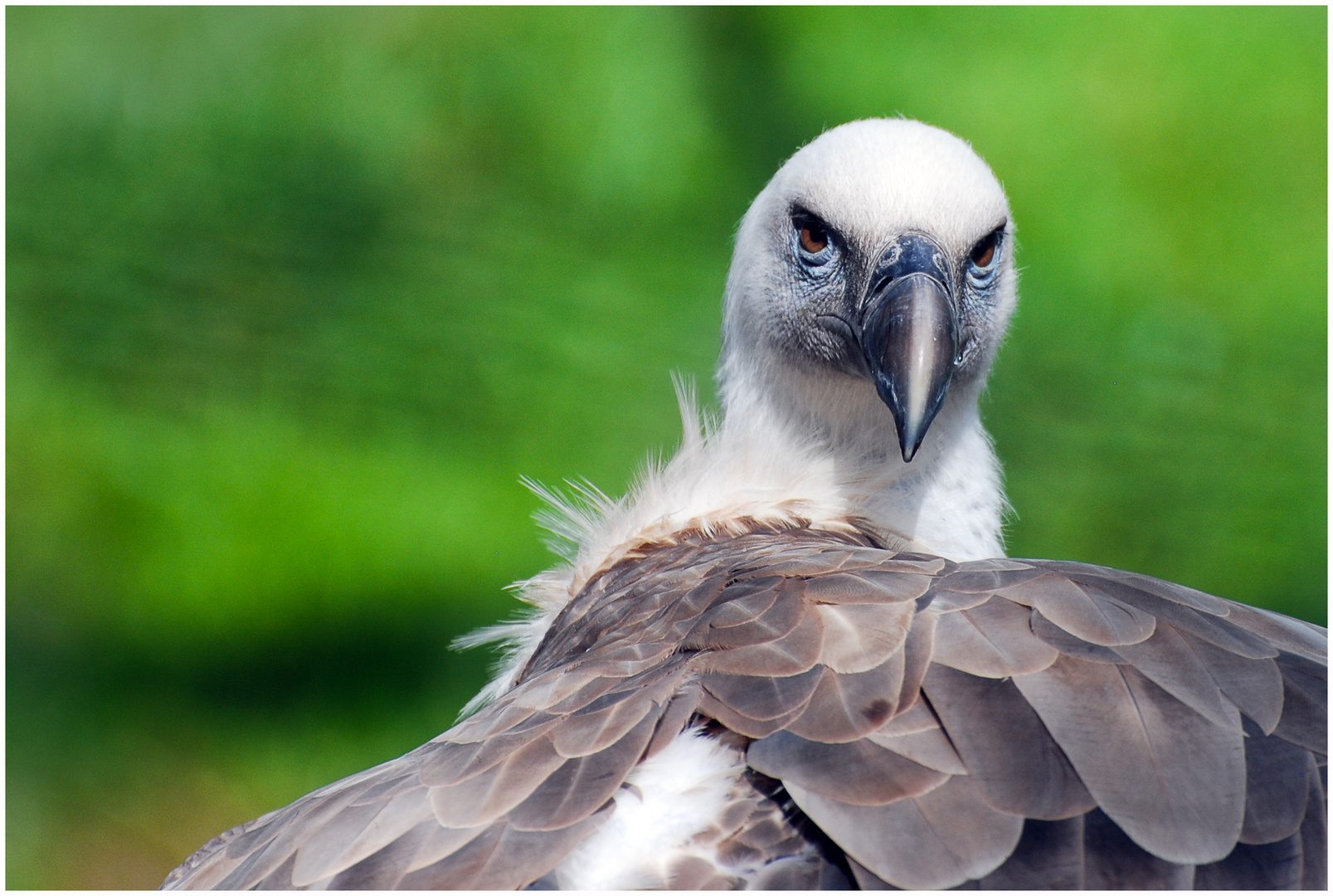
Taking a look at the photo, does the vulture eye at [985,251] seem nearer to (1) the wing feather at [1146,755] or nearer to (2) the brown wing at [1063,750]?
(2) the brown wing at [1063,750]

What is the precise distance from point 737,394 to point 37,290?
2.32 m

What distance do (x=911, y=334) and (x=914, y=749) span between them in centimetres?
58

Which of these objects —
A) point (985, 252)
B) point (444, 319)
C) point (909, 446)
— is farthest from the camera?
point (444, 319)

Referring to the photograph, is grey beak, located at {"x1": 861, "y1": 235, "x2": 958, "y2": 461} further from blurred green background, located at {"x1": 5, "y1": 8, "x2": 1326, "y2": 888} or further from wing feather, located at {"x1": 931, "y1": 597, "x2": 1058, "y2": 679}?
blurred green background, located at {"x1": 5, "y1": 8, "x2": 1326, "y2": 888}

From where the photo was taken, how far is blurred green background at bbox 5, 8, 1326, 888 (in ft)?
10.3

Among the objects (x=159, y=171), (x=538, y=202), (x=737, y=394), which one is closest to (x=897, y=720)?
(x=737, y=394)

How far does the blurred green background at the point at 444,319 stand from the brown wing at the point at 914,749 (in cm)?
213

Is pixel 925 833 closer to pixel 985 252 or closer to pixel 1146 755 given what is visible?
pixel 1146 755

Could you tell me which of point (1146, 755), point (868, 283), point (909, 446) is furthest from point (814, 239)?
point (1146, 755)

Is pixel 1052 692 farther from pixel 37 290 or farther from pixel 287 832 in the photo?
pixel 37 290

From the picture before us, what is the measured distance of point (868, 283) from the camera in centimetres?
148

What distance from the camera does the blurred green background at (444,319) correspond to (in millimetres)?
3125

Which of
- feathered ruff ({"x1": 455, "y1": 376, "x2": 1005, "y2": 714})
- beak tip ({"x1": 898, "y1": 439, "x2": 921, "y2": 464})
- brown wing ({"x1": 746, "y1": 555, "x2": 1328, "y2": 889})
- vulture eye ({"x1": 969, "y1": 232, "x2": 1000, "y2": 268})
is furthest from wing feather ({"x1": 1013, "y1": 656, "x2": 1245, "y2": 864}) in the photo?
vulture eye ({"x1": 969, "y1": 232, "x2": 1000, "y2": 268})

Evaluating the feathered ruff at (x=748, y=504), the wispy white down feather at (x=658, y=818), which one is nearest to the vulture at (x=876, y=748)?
the wispy white down feather at (x=658, y=818)
